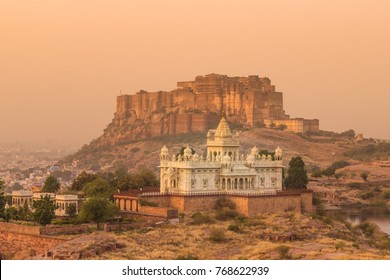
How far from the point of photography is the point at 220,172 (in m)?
56.9

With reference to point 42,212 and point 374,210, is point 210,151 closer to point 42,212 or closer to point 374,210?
point 42,212

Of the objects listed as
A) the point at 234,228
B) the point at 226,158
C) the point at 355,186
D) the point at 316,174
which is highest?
the point at 316,174

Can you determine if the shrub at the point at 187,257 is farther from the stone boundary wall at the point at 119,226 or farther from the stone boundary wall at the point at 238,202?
the stone boundary wall at the point at 238,202

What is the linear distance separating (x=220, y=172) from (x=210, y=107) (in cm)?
6693

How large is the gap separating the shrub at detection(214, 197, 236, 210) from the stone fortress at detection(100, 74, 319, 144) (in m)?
62.7

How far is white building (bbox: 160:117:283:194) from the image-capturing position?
184 feet

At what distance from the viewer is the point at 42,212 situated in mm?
50844

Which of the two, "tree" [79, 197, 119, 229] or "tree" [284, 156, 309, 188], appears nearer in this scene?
"tree" [79, 197, 119, 229]

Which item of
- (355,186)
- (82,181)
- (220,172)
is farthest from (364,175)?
(220,172)

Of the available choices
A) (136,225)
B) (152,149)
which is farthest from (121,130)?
(136,225)

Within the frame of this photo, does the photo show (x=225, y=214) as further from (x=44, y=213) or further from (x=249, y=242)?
(x=44, y=213)

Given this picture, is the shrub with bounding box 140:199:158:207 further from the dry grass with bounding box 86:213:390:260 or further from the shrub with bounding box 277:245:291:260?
the shrub with bounding box 277:245:291:260

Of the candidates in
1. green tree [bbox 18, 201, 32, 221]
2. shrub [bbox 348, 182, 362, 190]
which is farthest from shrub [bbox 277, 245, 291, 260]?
shrub [bbox 348, 182, 362, 190]

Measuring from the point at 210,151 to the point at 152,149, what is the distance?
60140 millimetres
